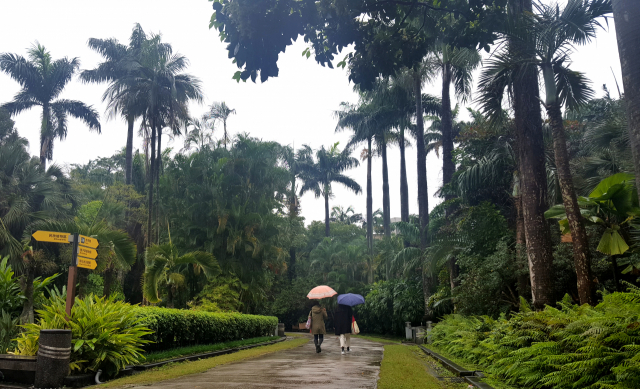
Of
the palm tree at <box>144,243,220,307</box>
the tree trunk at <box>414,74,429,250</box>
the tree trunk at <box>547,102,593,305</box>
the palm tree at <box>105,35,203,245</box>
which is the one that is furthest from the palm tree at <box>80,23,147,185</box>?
the tree trunk at <box>547,102,593,305</box>

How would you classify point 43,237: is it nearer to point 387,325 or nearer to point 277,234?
point 277,234

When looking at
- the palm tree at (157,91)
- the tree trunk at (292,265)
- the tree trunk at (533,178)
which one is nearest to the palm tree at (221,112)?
the palm tree at (157,91)

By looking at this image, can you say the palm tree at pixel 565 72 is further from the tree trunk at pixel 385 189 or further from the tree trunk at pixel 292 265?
the tree trunk at pixel 292 265

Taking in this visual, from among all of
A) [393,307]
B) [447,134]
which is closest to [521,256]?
[447,134]

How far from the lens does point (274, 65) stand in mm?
6750

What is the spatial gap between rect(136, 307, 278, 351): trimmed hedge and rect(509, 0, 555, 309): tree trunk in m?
8.57

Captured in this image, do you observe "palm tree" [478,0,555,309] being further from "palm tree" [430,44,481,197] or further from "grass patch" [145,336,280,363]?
"palm tree" [430,44,481,197]

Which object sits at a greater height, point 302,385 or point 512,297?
point 512,297

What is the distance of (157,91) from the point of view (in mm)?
28750

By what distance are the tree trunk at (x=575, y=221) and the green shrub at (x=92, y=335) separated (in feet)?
28.1

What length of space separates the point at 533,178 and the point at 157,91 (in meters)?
22.6

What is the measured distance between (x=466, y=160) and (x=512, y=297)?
6.98m

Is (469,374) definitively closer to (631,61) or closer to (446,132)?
(631,61)

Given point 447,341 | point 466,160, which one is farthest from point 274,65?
point 466,160
